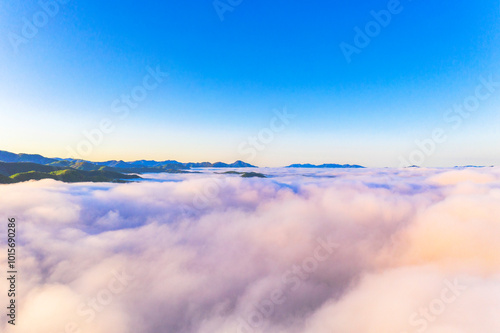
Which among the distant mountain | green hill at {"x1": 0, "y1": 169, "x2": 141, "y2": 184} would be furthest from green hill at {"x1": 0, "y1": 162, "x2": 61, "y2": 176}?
green hill at {"x1": 0, "y1": 169, "x2": 141, "y2": 184}

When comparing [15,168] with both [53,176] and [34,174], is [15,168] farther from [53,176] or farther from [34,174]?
[34,174]

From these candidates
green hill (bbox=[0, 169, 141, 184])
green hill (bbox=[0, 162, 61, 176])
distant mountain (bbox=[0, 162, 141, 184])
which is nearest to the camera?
green hill (bbox=[0, 169, 141, 184])

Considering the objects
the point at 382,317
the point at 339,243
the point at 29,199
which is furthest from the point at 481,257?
the point at 29,199

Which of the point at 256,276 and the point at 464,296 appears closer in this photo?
the point at 464,296

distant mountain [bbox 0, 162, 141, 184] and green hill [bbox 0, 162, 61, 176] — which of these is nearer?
distant mountain [bbox 0, 162, 141, 184]

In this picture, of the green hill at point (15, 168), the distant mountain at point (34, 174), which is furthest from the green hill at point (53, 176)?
the green hill at point (15, 168)

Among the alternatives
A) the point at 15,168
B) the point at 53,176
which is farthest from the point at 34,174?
the point at 15,168

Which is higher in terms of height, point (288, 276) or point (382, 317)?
point (382, 317)

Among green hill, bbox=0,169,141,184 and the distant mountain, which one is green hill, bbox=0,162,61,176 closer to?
the distant mountain

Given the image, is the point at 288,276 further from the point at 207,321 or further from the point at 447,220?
the point at 447,220

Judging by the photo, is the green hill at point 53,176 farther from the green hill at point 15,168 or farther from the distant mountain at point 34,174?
the green hill at point 15,168

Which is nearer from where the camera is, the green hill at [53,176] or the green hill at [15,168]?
the green hill at [53,176]
